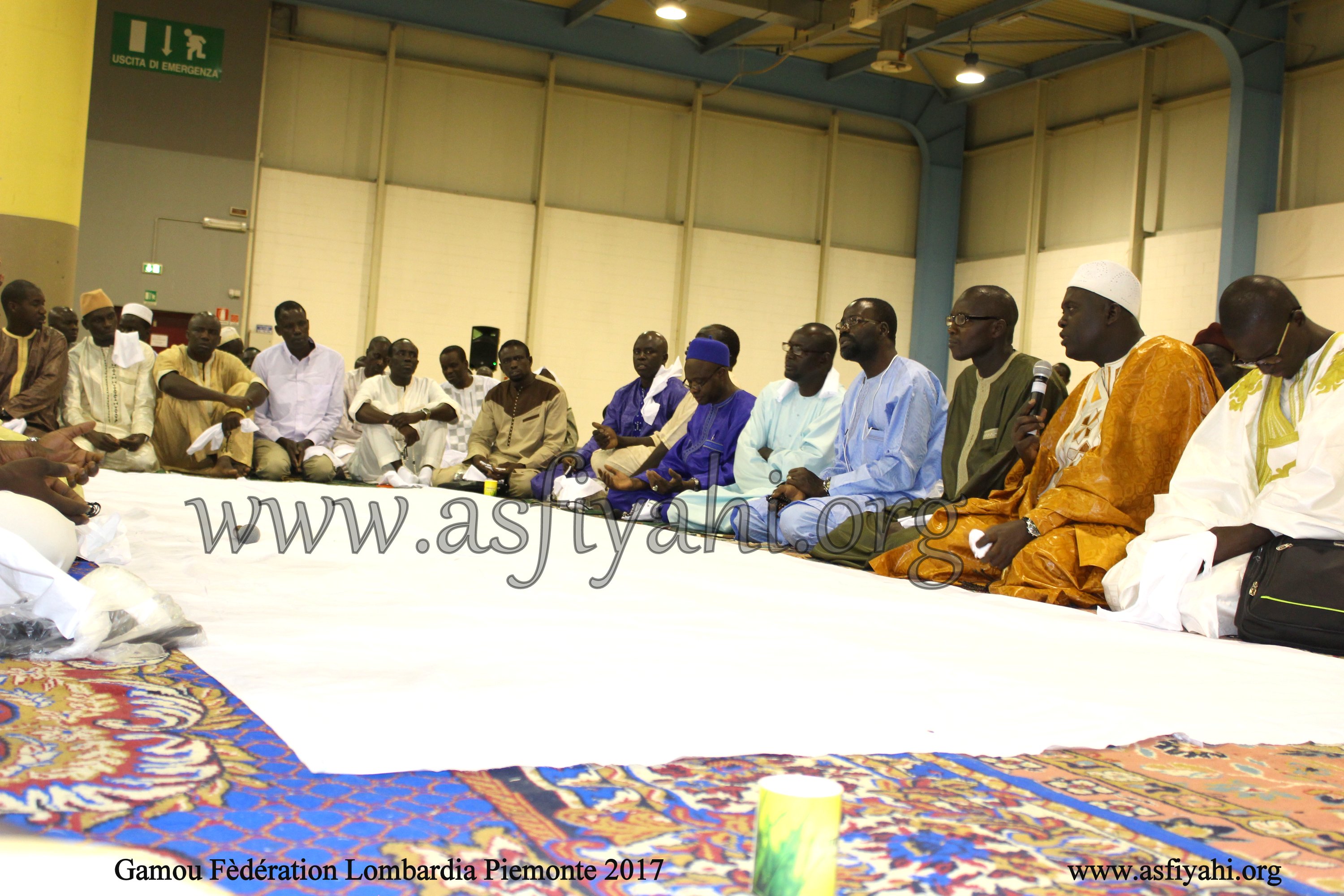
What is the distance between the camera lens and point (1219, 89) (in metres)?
10.2

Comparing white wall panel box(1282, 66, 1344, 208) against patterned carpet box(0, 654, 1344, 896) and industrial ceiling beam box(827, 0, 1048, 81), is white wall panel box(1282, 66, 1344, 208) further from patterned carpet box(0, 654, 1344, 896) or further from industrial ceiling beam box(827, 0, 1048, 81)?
patterned carpet box(0, 654, 1344, 896)

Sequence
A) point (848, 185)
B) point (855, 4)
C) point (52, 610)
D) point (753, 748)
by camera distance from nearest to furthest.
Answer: point (753, 748) < point (52, 610) < point (855, 4) < point (848, 185)

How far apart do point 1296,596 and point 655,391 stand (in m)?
4.40

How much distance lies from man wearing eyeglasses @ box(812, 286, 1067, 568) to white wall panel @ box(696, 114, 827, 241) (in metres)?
8.36

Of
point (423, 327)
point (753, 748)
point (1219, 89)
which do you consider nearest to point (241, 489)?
point (753, 748)

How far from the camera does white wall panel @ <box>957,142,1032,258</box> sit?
12.3 meters

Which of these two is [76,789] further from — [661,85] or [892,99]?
[892,99]

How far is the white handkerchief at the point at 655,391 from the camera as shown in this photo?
6680 millimetres

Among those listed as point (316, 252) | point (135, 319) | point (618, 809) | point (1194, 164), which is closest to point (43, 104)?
point (135, 319)

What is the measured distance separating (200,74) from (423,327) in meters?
3.05

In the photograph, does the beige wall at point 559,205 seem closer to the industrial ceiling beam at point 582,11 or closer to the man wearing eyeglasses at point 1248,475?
the industrial ceiling beam at point 582,11

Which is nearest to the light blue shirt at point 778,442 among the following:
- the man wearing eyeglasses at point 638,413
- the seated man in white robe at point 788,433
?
the seated man in white robe at point 788,433

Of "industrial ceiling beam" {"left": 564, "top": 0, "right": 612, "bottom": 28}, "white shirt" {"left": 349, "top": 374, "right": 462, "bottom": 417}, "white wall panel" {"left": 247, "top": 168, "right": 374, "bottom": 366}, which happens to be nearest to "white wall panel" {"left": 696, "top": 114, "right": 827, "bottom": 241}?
"industrial ceiling beam" {"left": 564, "top": 0, "right": 612, "bottom": 28}

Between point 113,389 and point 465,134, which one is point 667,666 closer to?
point 113,389
